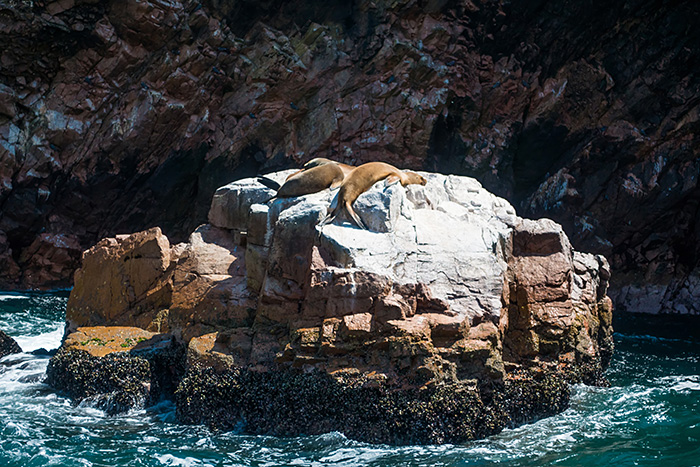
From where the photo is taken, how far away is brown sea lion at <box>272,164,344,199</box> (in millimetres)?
9562

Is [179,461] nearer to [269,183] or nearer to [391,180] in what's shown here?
[391,180]

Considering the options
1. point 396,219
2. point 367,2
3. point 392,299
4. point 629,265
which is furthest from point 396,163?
point 392,299

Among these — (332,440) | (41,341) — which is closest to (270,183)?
(332,440)

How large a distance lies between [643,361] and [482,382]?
6167 millimetres

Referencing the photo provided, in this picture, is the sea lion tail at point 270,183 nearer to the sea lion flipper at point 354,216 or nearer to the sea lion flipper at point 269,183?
the sea lion flipper at point 269,183

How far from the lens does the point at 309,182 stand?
31.4 feet

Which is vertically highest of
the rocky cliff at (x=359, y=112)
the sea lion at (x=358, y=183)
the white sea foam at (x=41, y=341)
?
the rocky cliff at (x=359, y=112)

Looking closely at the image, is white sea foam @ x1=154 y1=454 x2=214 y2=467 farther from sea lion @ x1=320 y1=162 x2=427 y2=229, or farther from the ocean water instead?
sea lion @ x1=320 y1=162 x2=427 y2=229

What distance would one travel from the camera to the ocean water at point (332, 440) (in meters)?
6.55

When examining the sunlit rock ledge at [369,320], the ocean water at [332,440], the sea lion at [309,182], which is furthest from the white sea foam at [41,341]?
the sea lion at [309,182]

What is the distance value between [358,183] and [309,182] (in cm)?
93

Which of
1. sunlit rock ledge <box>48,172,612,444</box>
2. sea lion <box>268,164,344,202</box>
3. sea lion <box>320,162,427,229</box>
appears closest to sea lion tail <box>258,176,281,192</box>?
sunlit rock ledge <box>48,172,612,444</box>

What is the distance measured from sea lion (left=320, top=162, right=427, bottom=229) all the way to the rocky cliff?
401 inches

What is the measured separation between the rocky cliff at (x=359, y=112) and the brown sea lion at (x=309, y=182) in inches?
390
